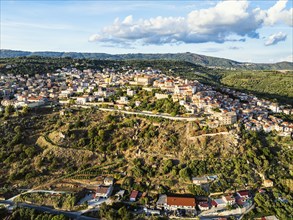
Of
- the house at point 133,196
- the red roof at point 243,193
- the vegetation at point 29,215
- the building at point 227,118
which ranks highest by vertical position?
the building at point 227,118

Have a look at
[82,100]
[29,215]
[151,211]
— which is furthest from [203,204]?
[82,100]

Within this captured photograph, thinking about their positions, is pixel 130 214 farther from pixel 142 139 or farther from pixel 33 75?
pixel 33 75

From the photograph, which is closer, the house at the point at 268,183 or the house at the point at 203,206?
the house at the point at 203,206

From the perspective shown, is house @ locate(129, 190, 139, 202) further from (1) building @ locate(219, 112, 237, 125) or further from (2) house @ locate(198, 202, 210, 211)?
(1) building @ locate(219, 112, 237, 125)

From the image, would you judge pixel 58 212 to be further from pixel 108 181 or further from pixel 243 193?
pixel 243 193

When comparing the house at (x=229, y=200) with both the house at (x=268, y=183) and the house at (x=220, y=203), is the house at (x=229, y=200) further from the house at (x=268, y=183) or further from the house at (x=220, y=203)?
the house at (x=268, y=183)

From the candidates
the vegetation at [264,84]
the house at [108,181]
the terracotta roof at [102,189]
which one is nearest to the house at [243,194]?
the house at [108,181]

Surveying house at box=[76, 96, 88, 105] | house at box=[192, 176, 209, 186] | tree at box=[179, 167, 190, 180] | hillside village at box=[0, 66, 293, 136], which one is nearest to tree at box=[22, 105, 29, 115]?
hillside village at box=[0, 66, 293, 136]
